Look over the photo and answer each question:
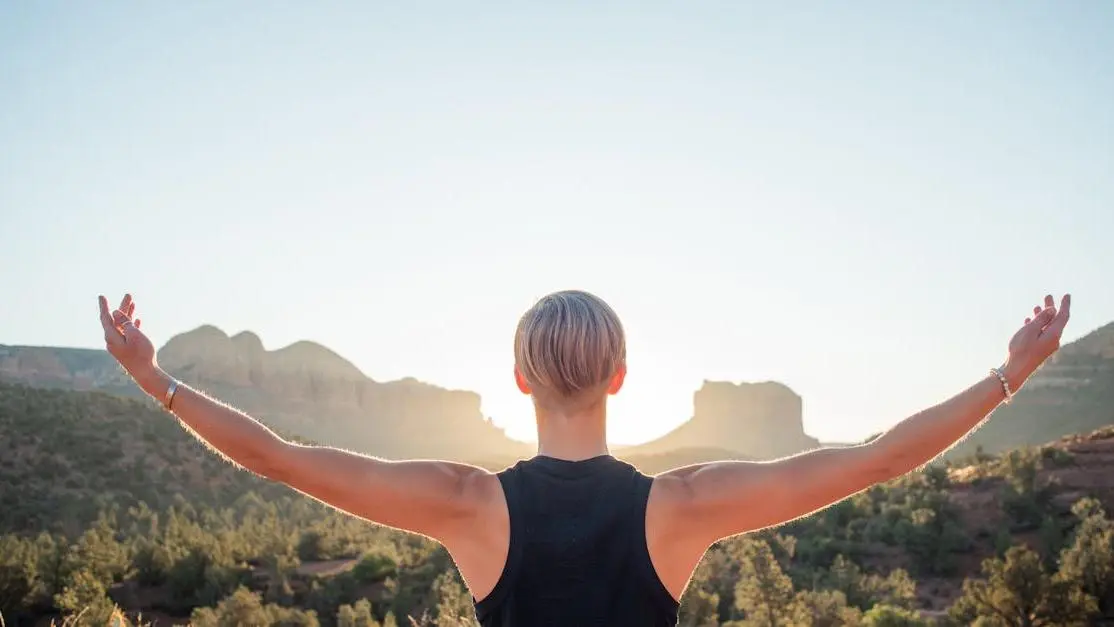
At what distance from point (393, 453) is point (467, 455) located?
30.5 feet

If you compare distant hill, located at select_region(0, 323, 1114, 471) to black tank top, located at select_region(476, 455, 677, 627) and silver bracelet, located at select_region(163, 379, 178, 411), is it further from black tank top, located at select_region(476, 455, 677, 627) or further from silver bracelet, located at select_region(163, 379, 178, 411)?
silver bracelet, located at select_region(163, 379, 178, 411)

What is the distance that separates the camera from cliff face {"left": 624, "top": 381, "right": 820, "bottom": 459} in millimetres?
115438

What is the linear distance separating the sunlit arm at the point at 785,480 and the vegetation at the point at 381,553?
8828 mm

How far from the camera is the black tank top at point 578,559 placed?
1890mm

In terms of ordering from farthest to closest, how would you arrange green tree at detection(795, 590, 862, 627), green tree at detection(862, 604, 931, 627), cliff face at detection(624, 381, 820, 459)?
cliff face at detection(624, 381, 820, 459), green tree at detection(862, 604, 931, 627), green tree at detection(795, 590, 862, 627)

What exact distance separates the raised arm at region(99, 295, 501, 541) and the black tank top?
4.6 inches

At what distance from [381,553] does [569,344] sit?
23850 mm

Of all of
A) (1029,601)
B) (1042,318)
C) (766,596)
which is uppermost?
(1042,318)

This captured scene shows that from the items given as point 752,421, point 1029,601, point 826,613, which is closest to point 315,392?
point 752,421

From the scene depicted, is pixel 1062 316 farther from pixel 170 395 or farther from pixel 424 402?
pixel 424 402

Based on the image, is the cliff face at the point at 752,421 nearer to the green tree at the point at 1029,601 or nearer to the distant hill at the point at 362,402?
the distant hill at the point at 362,402

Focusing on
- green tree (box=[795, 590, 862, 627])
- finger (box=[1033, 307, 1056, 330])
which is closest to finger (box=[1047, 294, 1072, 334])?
finger (box=[1033, 307, 1056, 330])

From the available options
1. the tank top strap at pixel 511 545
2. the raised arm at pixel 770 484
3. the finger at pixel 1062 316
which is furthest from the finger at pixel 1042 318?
the tank top strap at pixel 511 545

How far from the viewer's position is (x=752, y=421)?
384ft
